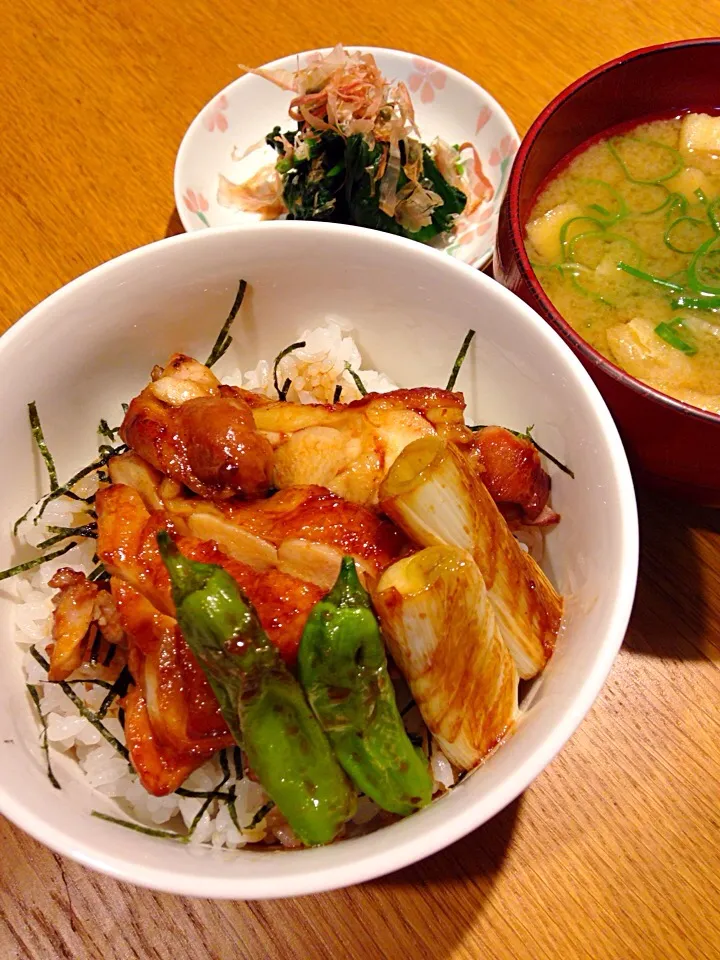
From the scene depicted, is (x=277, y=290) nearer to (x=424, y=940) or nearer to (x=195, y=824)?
(x=195, y=824)

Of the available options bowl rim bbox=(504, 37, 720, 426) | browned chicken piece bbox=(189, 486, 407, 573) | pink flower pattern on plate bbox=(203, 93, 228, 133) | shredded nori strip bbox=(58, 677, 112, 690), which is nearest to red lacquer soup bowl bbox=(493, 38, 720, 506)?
bowl rim bbox=(504, 37, 720, 426)

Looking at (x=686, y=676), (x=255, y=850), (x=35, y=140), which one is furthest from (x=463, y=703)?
(x=35, y=140)

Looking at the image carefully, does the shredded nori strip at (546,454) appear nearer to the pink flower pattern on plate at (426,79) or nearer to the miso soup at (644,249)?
the miso soup at (644,249)

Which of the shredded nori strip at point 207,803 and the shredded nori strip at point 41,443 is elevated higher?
the shredded nori strip at point 41,443

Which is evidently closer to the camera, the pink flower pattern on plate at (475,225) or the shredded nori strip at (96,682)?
the shredded nori strip at (96,682)

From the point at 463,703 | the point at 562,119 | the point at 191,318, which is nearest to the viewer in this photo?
the point at 463,703

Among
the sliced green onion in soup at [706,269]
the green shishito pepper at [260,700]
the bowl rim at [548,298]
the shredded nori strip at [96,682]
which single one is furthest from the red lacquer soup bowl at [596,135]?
the shredded nori strip at [96,682]

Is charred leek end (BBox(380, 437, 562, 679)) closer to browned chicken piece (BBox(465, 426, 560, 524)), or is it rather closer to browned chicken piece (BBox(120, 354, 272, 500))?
browned chicken piece (BBox(465, 426, 560, 524))
